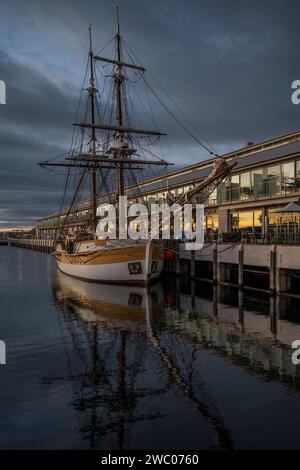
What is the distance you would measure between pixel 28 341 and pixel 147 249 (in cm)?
1626

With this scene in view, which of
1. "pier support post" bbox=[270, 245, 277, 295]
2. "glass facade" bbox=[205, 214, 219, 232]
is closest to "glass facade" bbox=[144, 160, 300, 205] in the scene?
"glass facade" bbox=[205, 214, 219, 232]

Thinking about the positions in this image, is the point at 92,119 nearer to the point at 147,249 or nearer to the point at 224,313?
the point at 147,249

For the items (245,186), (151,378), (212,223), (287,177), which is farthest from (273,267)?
(212,223)

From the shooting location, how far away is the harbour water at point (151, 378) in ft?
29.8

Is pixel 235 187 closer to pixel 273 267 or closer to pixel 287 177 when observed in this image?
pixel 287 177

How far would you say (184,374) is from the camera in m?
12.9

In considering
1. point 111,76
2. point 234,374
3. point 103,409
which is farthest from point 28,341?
point 111,76

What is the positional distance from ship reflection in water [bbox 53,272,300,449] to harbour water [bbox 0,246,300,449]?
0.04 m

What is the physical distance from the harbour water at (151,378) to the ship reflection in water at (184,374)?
4 cm

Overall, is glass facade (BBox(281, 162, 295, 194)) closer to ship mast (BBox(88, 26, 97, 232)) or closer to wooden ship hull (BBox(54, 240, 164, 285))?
wooden ship hull (BBox(54, 240, 164, 285))

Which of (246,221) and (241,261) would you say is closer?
(241,261)

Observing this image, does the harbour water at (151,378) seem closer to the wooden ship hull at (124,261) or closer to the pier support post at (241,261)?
the pier support post at (241,261)

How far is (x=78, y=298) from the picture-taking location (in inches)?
1148

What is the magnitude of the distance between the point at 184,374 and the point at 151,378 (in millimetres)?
1173
